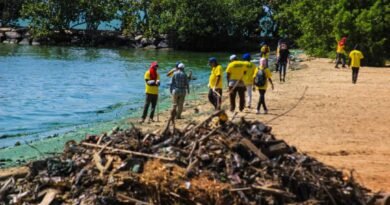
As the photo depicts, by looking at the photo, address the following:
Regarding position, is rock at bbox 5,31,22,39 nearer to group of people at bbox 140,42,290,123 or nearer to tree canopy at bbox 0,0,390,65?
tree canopy at bbox 0,0,390,65

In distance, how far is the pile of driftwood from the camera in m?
8.44

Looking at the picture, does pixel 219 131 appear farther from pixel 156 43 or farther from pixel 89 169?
pixel 156 43

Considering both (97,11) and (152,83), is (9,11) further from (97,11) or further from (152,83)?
(152,83)

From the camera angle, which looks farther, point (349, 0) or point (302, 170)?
point (349, 0)

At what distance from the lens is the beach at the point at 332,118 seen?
13320 millimetres

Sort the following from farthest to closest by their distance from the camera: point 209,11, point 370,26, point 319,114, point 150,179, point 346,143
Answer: point 209,11 < point 370,26 < point 319,114 < point 346,143 < point 150,179

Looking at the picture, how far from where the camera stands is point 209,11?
6931 cm

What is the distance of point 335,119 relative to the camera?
18672mm

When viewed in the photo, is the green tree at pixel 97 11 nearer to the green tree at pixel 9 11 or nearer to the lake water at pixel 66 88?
the green tree at pixel 9 11

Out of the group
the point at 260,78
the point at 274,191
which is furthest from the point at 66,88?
the point at 274,191

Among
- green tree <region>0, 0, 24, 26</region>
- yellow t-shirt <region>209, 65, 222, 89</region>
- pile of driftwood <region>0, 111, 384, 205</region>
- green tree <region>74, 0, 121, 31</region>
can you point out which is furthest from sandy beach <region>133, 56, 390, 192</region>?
green tree <region>0, 0, 24, 26</region>

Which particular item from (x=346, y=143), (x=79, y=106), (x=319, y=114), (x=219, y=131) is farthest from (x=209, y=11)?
(x=219, y=131)

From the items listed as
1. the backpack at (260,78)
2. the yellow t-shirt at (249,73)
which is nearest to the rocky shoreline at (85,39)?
Answer: the yellow t-shirt at (249,73)

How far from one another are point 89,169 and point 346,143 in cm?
799
